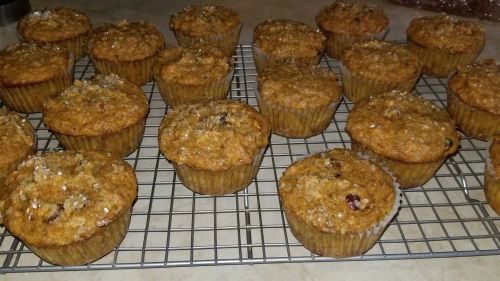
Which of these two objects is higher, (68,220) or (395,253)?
(68,220)

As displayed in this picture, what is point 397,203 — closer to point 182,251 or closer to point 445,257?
point 445,257

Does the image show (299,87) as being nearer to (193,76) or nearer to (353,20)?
(193,76)

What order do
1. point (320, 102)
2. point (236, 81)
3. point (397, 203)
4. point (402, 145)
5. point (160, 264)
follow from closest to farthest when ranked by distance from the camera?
point (160, 264), point (397, 203), point (402, 145), point (320, 102), point (236, 81)

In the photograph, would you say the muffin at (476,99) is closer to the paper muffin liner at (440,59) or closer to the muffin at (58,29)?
the paper muffin liner at (440,59)

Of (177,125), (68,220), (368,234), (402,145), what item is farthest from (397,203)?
(68,220)

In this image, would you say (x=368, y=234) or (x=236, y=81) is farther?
(x=236, y=81)

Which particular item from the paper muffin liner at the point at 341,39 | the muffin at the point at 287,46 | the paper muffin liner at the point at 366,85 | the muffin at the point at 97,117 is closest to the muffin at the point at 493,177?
the paper muffin liner at the point at 366,85

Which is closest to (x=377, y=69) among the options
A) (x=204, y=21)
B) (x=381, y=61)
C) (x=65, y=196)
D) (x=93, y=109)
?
(x=381, y=61)
